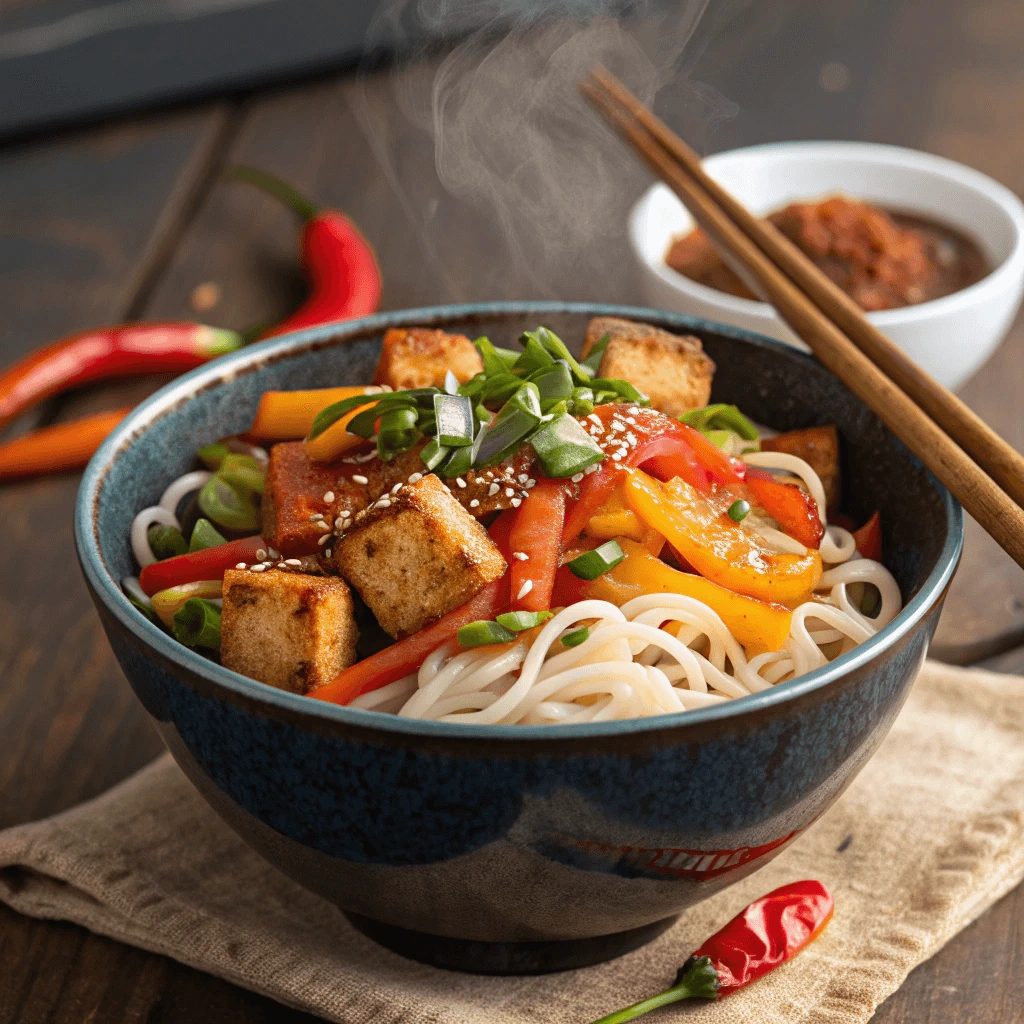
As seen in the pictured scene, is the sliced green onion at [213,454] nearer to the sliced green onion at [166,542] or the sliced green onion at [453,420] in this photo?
the sliced green onion at [166,542]

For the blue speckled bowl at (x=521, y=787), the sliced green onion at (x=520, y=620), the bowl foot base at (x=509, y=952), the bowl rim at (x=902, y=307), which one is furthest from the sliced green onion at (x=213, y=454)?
the bowl rim at (x=902, y=307)

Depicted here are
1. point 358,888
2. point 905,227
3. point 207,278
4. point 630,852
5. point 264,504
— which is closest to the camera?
point 630,852

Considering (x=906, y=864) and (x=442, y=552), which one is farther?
(x=906, y=864)

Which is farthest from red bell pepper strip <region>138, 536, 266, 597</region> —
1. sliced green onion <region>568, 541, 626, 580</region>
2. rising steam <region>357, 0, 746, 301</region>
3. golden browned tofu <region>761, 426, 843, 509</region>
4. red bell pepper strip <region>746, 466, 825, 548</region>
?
rising steam <region>357, 0, 746, 301</region>

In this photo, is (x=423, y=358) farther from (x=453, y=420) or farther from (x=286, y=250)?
(x=286, y=250)

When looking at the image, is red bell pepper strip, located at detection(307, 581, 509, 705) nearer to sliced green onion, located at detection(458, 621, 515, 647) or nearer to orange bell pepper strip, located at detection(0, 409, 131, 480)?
sliced green onion, located at detection(458, 621, 515, 647)

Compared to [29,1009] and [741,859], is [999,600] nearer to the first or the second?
[741,859]

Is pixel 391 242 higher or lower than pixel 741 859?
lower

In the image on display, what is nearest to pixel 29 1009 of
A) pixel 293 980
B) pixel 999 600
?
pixel 293 980
